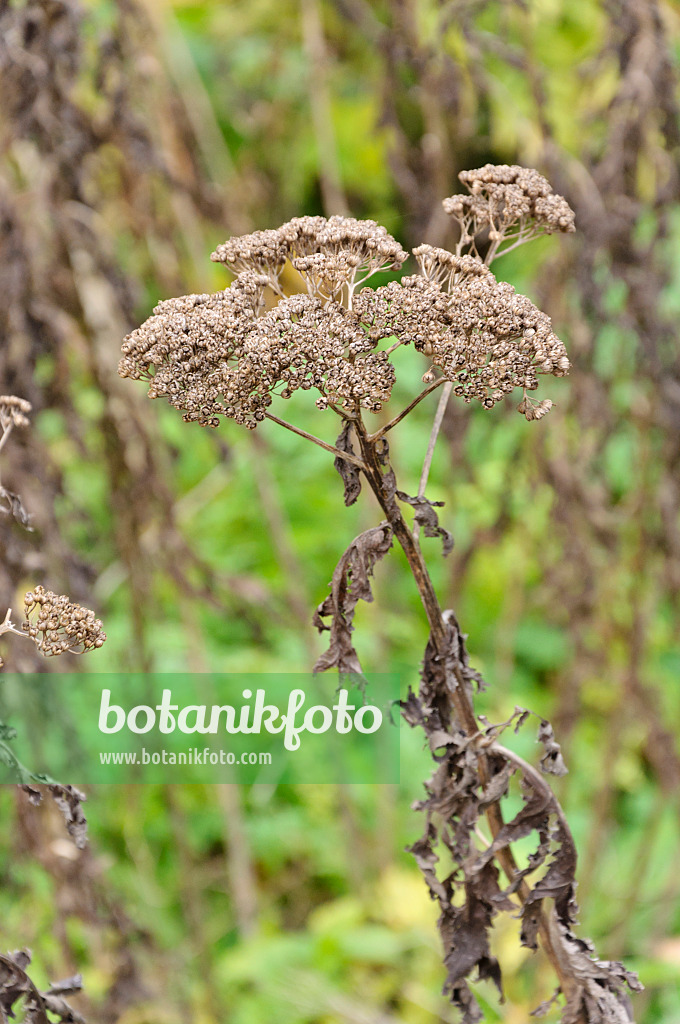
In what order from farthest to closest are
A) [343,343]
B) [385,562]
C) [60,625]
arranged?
[385,562]
[60,625]
[343,343]

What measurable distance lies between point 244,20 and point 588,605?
3.00m

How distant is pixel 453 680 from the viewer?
2.67ft

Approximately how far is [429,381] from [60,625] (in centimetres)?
39

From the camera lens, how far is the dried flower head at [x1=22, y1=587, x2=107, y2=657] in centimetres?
80

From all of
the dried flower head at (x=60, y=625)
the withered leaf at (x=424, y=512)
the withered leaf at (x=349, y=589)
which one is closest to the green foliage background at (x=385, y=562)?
the dried flower head at (x=60, y=625)

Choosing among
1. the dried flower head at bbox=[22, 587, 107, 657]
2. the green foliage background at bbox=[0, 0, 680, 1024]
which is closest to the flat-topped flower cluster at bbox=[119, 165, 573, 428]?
the dried flower head at bbox=[22, 587, 107, 657]

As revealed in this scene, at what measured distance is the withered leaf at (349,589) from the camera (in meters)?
0.78

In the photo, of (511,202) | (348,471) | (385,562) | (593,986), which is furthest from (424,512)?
(385,562)

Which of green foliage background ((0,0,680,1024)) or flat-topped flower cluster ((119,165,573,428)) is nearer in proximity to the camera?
→ flat-topped flower cluster ((119,165,573,428))

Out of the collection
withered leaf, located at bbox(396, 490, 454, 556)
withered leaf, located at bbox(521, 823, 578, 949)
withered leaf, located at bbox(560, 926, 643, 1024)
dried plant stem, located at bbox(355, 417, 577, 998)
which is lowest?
withered leaf, located at bbox(560, 926, 643, 1024)

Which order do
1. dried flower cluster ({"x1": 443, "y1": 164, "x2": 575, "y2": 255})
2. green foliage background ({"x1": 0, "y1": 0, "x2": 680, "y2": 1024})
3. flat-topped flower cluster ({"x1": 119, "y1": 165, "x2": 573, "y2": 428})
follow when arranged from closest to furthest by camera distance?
flat-topped flower cluster ({"x1": 119, "y1": 165, "x2": 573, "y2": 428}) < dried flower cluster ({"x1": 443, "y1": 164, "x2": 575, "y2": 255}) < green foliage background ({"x1": 0, "y1": 0, "x2": 680, "y2": 1024})

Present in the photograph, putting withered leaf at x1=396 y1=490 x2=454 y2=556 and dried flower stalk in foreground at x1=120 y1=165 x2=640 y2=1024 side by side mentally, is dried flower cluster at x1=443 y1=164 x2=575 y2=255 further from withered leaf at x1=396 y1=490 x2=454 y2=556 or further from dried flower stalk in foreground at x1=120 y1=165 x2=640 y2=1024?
withered leaf at x1=396 y1=490 x2=454 y2=556

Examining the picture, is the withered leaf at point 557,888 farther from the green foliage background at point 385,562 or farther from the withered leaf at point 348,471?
the green foliage background at point 385,562

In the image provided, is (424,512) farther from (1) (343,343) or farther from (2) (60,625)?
(2) (60,625)
